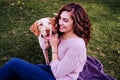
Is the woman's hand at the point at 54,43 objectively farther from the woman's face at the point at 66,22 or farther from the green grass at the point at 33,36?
the green grass at the point at 33,36

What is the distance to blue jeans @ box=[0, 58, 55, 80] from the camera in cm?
354

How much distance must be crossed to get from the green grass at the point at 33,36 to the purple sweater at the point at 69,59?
1751 millimetres

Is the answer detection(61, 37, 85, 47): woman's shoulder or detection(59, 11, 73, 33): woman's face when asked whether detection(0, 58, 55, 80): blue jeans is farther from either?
detection(59, 11, 73, 33): woman's face

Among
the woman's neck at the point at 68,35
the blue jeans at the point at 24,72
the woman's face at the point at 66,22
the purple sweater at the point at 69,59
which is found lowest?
the blue jeans at the point at 24,72

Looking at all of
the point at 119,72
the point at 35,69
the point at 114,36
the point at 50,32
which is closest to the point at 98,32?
the point at 114,36

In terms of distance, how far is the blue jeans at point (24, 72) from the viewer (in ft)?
11.6

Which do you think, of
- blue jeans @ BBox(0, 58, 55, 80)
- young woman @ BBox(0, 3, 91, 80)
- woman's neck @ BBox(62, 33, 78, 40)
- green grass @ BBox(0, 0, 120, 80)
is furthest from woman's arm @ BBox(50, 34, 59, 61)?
green grass @ BBox(0, 0, 120, 80)

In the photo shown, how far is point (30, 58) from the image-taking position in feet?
17.4

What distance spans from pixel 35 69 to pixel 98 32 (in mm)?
3528

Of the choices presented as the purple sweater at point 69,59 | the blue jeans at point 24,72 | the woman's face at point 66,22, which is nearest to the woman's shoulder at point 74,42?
the purple sweater at point 69,59

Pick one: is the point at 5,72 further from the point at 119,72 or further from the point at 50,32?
the point at 119,72

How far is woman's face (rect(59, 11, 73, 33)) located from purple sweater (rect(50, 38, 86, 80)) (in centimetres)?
14

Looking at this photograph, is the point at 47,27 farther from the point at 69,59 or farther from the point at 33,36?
the point at 33,36

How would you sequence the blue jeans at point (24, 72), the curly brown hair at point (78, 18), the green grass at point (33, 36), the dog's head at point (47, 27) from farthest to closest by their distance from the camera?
the green grass at point (33, 36), the dog's head at point (47, 27), the blue jeans at point (24, 72), the curly brown hair at point (78, 18)
